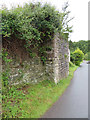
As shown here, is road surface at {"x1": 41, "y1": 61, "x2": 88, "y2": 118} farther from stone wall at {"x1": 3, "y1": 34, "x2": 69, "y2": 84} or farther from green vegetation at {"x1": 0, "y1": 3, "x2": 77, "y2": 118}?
stone wall at {"x1": 3, "y1": 34, "x2": 69, "y2": 84}

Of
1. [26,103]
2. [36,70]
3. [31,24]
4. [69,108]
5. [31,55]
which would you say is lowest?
[69,108]

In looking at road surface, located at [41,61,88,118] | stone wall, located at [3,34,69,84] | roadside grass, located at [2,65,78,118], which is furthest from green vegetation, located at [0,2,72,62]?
road surface, located at [41,61,88,118]

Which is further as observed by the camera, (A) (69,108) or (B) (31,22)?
(B) (31,22)

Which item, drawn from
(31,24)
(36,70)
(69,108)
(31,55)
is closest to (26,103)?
(69,108)

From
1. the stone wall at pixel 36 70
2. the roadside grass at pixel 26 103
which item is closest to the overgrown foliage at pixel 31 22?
the stone wall at pixel 36 70

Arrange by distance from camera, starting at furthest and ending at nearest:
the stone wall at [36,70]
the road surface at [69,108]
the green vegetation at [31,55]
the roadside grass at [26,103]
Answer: the stone wall at [36,70]
the road surface at [69,108]
the green vegetation at [31,55]
the roadside grass at [26,103]

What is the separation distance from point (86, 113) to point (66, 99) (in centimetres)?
110

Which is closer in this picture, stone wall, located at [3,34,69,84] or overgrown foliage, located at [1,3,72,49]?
overgrown foliage, located at [1,3,72,49]

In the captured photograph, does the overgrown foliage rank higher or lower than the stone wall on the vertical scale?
higher

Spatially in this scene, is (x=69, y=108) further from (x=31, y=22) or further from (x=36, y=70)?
(x=31, y=22)

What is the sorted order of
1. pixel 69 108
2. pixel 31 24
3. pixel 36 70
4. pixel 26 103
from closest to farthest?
1. pixel 26 103
2. pixel 69 108
3. pixel 31 24
4. pixel 36 70

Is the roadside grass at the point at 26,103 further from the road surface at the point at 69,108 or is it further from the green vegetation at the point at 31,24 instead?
the green vegetation at the point at 31,24

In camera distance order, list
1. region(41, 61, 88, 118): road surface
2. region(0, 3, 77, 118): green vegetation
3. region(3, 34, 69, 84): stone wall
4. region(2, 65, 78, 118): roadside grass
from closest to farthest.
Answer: region(2, 65, 78, 118): roadside grass → region(0, 3, 77, 118): green vegetation → region(41, 61, 88, 118): road surface → region(3, 34, 69, 84): stone wall

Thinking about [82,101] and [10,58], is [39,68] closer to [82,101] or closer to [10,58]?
[10,58]
